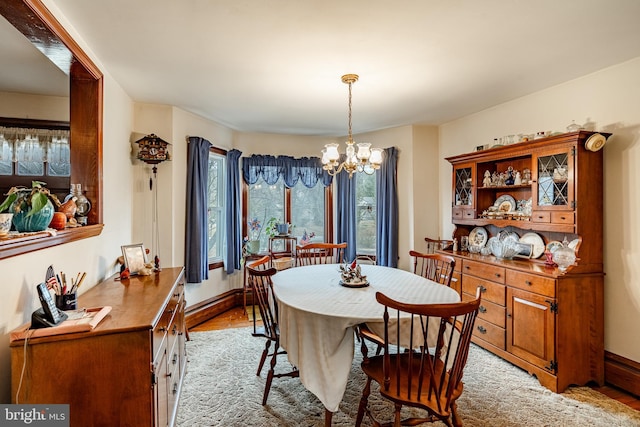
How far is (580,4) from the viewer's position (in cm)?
181

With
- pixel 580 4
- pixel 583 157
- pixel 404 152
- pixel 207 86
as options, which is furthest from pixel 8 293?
pixel 404 152

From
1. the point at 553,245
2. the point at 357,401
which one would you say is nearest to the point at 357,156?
the point at 357,401

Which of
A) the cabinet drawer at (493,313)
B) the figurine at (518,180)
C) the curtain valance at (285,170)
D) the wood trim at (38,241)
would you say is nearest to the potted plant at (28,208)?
the wood trim at (38,241)

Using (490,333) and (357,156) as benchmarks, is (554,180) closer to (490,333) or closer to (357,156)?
(490,333)

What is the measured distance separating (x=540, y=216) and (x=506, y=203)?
0.60 meters

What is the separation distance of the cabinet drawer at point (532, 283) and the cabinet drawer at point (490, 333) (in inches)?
18.9

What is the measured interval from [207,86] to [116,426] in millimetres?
2684

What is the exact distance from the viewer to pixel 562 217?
8.95ft

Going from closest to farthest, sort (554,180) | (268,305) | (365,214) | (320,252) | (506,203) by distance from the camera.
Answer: (268,305) < (554,180) < (506,203) < (320,252) < (365,214)

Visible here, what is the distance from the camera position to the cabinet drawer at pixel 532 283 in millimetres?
2582

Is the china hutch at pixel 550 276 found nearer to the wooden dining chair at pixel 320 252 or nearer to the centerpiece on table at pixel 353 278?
the centerpiece on table at pixel 353 278

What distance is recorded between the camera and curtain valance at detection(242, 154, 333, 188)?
494cm

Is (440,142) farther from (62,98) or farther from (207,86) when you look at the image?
(62,98)

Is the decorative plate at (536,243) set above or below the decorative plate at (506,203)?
below
